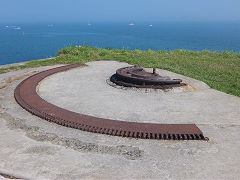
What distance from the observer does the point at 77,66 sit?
454 inches

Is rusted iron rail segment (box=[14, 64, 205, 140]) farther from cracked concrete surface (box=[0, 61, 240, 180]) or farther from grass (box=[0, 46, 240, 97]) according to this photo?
grass (box=[0, 46, 240, 97])

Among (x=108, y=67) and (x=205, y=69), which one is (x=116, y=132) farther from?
(x=205, y=69)

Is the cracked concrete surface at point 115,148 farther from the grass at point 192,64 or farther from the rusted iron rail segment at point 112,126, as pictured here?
the grass at point 192,64

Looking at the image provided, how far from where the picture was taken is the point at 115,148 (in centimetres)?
475

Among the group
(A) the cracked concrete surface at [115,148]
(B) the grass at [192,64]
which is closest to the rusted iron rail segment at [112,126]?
(A) the cracked concrete surface at [115,148]

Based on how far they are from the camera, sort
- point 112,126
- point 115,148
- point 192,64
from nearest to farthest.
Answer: point 115,148, point 112,126, point 192,64

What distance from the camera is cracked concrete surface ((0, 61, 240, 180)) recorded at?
4027 millimetres

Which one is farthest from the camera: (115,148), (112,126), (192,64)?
(192,64)

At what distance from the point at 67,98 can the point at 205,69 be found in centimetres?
785

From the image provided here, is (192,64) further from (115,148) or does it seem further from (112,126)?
(115,148)

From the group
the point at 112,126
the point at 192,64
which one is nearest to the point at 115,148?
the point at 112,126

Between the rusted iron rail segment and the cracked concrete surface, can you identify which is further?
the rusted iron rail segment

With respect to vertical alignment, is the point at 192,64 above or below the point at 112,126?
below

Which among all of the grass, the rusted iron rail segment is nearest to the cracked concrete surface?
the rusted iron rail segment
